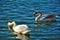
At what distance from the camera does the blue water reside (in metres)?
13.6

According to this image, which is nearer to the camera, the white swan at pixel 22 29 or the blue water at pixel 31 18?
the blue water at pixel 31 18

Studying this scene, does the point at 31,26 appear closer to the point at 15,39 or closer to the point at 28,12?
the point at 15,39

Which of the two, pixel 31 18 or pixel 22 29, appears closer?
pixel 22 29

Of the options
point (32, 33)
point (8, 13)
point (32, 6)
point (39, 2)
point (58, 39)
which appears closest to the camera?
point (58, 39)

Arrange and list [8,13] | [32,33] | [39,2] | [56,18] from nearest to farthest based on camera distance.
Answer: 1. [32,33]
2. [56,18]
3. [8,13]
4. [39,2]

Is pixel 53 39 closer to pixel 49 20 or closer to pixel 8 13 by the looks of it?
pixel 49 20

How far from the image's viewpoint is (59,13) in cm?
1847

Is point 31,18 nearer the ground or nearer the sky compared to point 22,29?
nearer the sky

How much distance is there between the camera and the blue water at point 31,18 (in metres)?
13.6

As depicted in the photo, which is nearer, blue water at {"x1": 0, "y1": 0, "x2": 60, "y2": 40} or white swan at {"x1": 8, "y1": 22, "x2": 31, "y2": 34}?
blue water at {"x1": 0, "y1": 0, "x2": 60, "y2": 40}

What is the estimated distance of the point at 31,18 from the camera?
57.0 ft

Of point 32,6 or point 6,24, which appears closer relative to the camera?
point 6,24

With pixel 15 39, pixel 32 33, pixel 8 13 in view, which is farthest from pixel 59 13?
pixel 15 39

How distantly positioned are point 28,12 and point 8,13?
54.0 inches
